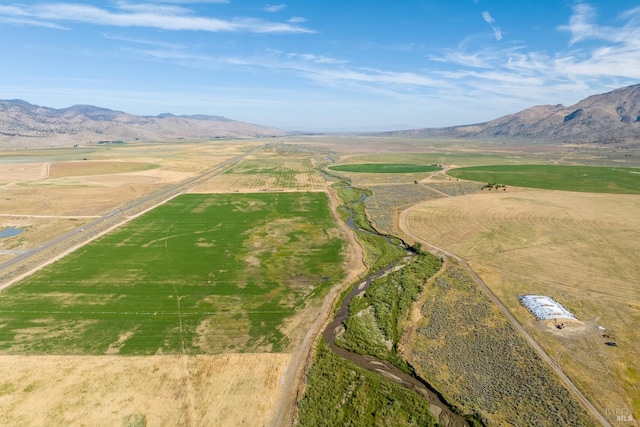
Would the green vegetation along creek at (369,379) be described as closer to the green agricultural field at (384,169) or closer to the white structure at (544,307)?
the white structure at (544,307)

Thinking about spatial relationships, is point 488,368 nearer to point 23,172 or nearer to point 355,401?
point 355,401

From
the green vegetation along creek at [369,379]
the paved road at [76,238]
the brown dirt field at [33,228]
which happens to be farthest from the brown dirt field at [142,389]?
the brown dirt field at [33,228]

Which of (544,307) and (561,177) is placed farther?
(561,177)

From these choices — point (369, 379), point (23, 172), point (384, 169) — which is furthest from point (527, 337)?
point (23, 172)

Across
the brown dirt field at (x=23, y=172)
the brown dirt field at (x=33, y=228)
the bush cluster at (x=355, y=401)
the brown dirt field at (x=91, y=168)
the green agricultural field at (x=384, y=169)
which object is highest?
the green agricultural field at (x=384, y=169)

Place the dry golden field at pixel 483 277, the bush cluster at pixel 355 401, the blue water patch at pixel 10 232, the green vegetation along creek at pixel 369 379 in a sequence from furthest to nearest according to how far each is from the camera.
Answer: the blue water patch at pixel 10 232, the dry golden field at pixel 483 277, the green vegetation along creek at pixel 369 379, the bush cluster at pixel 355 401

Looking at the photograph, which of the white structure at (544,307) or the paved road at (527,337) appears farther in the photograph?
the white structure at (544,307)

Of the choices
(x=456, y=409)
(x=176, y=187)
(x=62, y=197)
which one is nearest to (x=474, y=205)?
(x=456, y=409)
